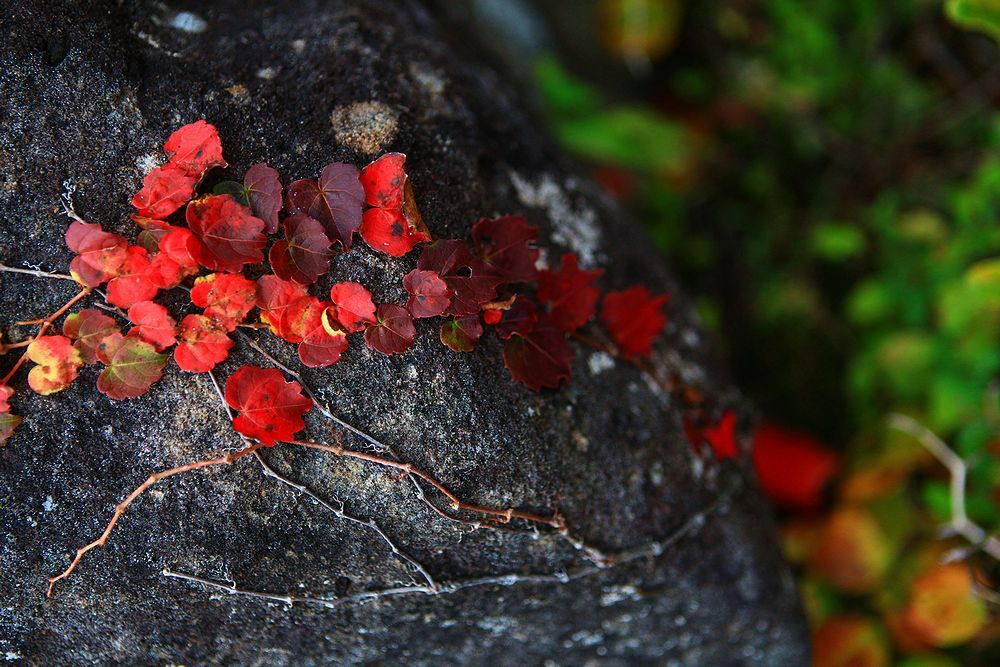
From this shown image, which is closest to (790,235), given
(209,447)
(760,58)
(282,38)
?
(760,58)

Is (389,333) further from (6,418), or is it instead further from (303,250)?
(6,418)

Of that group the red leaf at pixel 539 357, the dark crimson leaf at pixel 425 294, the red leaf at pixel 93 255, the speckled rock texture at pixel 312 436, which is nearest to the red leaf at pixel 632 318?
the speckled rock texture at pixel 312 436

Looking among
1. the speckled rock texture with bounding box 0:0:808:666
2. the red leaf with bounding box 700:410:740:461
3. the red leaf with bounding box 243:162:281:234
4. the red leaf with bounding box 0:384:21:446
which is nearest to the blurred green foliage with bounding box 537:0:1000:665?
the red leaf with bounding box 700:410:740:461

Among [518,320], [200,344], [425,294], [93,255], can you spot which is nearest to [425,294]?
[425,294]

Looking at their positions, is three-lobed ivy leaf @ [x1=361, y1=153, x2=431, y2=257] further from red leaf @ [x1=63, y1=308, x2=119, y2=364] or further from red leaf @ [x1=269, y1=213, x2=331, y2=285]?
red leaf @ [x1=63, y1=308, x2=119, y2=364]

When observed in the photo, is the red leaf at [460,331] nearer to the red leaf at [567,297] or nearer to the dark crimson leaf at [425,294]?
the dark crimson leaf at [425,294]

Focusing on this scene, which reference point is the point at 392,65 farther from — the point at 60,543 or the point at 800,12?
the point at 800,12
